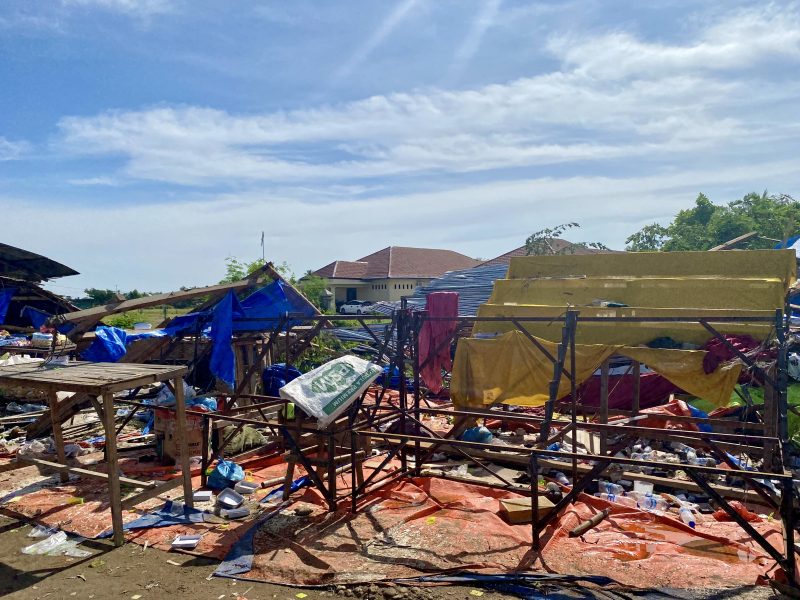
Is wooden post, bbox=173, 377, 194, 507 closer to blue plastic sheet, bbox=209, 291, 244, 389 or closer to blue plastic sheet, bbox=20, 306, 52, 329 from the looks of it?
blue plastic sheet, bbox=209, 291, 244, 389

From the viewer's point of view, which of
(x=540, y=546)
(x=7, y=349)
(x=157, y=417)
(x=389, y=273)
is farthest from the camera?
(x=389, y=273)

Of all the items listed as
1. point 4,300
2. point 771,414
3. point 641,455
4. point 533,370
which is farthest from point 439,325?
point 4,300

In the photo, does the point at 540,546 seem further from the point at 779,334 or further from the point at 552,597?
the point at 779,334

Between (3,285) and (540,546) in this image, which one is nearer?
(540,546)

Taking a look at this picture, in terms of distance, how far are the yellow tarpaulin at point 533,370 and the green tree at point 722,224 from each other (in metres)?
24.1

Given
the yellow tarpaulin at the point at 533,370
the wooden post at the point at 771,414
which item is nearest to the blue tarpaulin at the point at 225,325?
the yellow tarpaulin at the point at 533,370

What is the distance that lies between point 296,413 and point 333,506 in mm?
1506

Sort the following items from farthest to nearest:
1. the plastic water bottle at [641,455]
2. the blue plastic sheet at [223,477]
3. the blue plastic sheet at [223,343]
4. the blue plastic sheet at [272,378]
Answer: the blue plastic sheet at [272,378]
the blue plastic sheet at [223,343]
the plastic water bottle at [641,455]
the blue plastic sheet at [223,477]

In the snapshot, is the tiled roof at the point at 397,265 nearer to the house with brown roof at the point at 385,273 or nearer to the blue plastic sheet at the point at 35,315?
the house with brown roof at the point at 385,273

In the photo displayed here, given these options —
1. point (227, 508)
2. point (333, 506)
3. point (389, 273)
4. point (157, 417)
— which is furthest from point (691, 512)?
point (389, 273)

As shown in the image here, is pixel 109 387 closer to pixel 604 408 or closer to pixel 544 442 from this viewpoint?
pixel 544 442

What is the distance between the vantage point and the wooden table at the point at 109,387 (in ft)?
22.7

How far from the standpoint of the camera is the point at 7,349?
14.2 meters

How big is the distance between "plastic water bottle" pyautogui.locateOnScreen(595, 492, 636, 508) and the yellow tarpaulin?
88.4 inches
